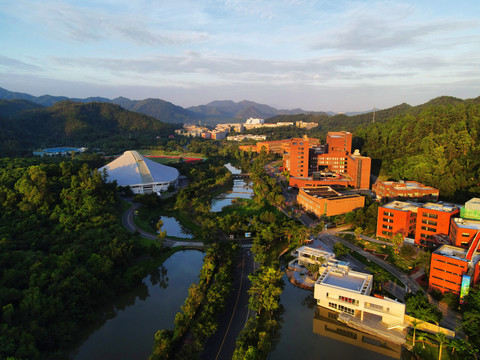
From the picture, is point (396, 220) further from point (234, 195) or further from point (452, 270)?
point (234, 195)

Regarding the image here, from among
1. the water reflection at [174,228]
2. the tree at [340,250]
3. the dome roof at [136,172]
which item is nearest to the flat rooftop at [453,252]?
the tree at [340,250]

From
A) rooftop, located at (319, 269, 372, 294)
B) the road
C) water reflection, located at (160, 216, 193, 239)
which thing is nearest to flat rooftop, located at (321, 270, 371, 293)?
rooftop, located at (319, 269, 372, 294)

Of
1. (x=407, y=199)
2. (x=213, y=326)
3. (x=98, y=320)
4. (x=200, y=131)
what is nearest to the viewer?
(x=213, y=326)

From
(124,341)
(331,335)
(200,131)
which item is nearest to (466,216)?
(331,335)

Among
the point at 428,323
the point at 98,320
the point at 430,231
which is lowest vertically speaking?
the point at 98,320

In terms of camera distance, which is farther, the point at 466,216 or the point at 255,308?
the point at 466,216

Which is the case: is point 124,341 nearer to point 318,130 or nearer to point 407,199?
point 407,199
